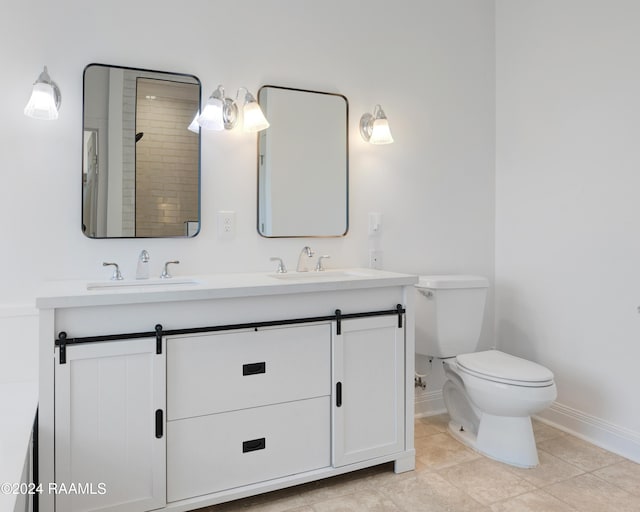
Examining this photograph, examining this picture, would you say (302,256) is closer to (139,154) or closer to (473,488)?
(139,154)

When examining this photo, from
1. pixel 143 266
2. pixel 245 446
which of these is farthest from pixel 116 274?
pixel 245 446

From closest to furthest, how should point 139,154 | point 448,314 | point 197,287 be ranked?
1. point 197,287
2. point 139,154
3. point 448,314

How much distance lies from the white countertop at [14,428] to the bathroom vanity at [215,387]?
3.1 inches

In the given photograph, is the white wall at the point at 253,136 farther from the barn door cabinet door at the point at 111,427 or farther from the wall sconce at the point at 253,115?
the barn door cabinet door at the point at 111,427

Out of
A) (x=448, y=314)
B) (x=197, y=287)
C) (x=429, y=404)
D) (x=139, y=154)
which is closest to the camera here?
(x=197, y=287)

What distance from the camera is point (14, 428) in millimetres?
1400

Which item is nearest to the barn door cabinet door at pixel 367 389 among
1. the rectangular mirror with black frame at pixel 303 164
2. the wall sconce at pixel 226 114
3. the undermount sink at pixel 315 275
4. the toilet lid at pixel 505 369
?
the undermount sink at pixel 315 275

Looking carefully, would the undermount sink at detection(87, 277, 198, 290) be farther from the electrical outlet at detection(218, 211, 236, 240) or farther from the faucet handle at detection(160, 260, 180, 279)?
the electrical outlet at detection(218, 211, 236, 240)

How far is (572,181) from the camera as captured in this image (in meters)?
2.44

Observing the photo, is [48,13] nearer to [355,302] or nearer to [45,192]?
[45,192]

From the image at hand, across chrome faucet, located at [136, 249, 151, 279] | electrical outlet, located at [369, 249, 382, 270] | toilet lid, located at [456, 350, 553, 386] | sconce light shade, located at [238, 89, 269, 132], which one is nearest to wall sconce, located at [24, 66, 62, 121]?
chrome faucet, located at [136, 249, 151, 279]

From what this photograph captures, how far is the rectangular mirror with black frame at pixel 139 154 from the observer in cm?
192

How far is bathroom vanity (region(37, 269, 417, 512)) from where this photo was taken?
148 centimetres

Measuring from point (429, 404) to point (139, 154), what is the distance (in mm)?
2069
